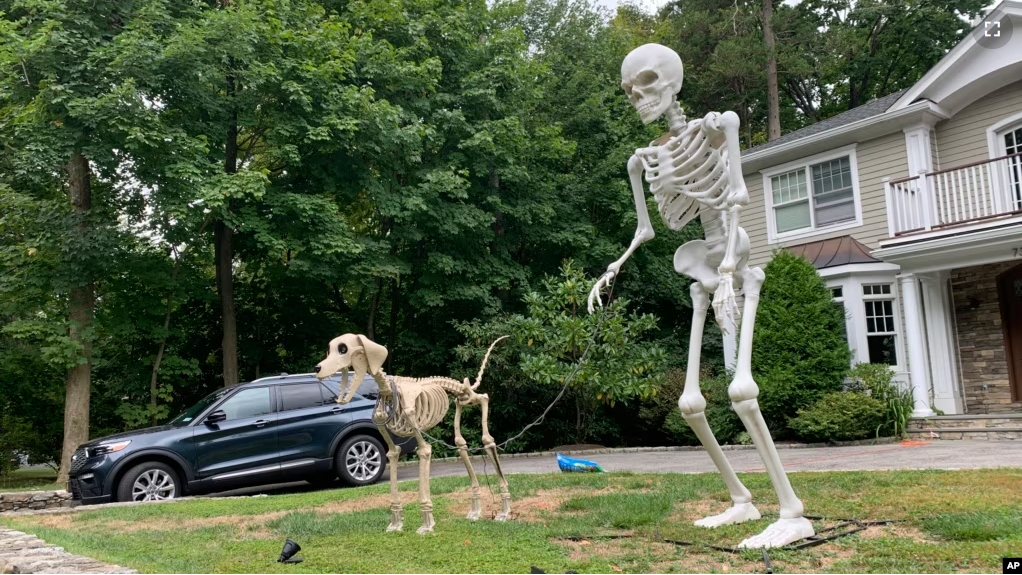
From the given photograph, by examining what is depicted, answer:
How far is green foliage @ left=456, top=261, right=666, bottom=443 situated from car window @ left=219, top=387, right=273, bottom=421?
4953 millimetres

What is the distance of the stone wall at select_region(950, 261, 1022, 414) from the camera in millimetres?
14742

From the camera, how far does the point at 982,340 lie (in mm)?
15055

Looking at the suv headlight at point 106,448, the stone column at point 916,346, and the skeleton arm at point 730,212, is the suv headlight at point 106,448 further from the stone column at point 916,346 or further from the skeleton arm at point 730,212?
the stone column at point 916,346

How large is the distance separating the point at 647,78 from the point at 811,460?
23.4 feet

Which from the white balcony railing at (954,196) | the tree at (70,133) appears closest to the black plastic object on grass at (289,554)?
the tree at (70,133)

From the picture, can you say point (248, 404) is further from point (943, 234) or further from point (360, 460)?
point (943, 234)

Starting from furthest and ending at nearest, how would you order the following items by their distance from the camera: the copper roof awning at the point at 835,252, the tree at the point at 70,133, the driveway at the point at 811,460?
the copper roof awning at the point at 835,252
the tree at the point at 70,133
the driveway at the point at 811,460

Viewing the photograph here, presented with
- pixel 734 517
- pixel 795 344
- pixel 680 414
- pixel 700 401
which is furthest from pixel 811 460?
pixel 700 401

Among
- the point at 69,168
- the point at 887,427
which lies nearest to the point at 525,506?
the point at 887,427

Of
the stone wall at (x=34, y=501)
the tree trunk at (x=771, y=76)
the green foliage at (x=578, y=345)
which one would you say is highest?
the tree trunk at (x=771, y=76)

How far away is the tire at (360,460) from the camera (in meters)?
11.5

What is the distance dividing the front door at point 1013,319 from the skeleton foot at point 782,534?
39.9 ft

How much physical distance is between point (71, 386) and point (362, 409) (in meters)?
6.17

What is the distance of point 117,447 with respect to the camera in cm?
1035
